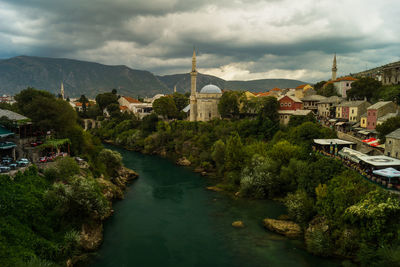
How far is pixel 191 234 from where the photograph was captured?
22.6 meters

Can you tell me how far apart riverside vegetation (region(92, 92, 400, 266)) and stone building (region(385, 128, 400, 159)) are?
250 inches

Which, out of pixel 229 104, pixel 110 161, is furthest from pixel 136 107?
pixel 110 161

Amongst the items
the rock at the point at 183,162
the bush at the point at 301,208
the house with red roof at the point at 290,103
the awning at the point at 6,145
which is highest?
the house with red roof at the point at 290,103

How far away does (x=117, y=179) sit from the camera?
3525cm

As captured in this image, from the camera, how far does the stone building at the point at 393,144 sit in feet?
83.9

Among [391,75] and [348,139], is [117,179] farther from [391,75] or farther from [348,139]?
[391,75]

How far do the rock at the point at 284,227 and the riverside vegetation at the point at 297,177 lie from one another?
0.65 m

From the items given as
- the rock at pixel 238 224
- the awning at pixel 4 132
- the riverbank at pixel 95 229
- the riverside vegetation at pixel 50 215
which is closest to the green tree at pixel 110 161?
the riverbank at pixel 95 229

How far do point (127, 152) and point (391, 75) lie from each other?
56.9m

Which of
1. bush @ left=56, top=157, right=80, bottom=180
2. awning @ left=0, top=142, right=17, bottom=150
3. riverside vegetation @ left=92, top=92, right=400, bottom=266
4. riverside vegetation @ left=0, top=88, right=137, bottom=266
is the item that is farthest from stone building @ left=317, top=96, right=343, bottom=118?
awning @ left=0, top=142, right=17, bottom=150

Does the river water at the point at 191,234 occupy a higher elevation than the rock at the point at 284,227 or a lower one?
lower

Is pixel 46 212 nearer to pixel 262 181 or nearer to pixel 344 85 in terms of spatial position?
pixel 262 181

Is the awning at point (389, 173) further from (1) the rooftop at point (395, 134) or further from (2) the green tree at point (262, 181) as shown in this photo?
(2) the green tree at point (262, 181)

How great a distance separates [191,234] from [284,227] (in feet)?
26.1
